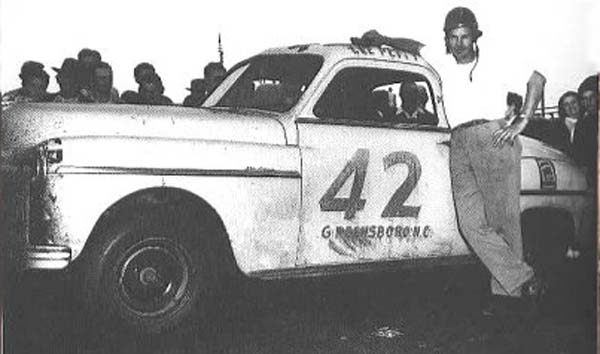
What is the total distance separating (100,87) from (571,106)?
319 cm

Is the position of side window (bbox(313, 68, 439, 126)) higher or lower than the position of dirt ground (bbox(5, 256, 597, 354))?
higher

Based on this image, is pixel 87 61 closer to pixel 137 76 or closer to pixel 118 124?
pixel 137 76

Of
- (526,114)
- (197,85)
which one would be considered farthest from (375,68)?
(197,85)

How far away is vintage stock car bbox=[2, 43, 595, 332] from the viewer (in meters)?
3.21

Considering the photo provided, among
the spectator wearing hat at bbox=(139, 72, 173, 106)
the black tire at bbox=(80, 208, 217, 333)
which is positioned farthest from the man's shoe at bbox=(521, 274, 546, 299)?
the spectator wearing hat at bbox=(139, 72, 173, 106)

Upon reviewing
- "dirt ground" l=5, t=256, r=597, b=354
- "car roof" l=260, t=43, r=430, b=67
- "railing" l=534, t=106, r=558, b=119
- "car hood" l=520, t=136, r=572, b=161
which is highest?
"car roof" l=260, t=43, r=430, b=67

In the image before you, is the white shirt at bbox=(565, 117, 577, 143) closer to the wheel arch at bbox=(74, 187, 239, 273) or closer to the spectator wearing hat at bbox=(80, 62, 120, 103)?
the wheel arch at bbox=(74, 187, 239, 273)

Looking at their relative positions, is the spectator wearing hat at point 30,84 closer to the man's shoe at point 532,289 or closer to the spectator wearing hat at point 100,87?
the spectator wearing hat at point 100,87

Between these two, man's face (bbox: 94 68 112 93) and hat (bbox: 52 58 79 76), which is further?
man's face (bbox: 94 68 112 93)

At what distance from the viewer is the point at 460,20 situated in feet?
14.1

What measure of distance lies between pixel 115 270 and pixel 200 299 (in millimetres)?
483

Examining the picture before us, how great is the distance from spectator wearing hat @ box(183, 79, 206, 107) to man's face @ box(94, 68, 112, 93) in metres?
0.58

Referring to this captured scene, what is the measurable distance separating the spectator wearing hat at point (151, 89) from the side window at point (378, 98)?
108cm

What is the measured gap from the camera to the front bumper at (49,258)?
313 cm
